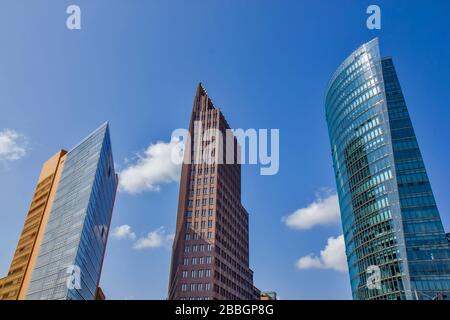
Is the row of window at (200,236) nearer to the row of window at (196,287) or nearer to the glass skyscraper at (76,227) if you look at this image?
the row of window at (196,287)

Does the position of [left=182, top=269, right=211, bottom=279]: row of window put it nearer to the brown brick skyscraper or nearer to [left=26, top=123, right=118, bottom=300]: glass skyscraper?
the brown brick skyscraper

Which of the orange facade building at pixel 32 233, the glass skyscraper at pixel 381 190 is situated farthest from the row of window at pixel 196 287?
the orange facade building at pixel 32 233

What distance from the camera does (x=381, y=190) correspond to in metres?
104

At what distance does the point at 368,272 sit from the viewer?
10106 centimetres

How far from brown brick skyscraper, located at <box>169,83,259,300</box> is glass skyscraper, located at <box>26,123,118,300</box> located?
90.6ft

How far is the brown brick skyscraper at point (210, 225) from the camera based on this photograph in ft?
354

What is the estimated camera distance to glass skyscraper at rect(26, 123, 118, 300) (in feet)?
310

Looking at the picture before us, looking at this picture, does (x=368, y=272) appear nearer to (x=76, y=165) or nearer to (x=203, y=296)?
(x=203, y=296)

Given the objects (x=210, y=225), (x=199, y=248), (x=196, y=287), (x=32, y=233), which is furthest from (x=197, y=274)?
(x=32, y=233)

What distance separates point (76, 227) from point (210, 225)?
40.0m

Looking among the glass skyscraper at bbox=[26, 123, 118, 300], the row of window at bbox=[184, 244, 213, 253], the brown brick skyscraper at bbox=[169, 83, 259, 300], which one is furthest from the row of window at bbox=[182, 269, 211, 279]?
the glass skyscraper at bbox=[26, 123, 118, 300]

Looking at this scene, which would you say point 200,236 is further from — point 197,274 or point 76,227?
point 76,227

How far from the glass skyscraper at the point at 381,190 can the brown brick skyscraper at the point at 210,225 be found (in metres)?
39.0
